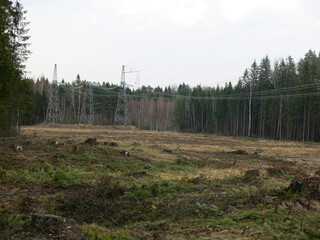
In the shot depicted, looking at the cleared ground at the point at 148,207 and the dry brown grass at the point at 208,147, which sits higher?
the cleared ground at the point at 148,207

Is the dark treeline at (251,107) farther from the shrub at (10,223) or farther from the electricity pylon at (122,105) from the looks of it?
the shrub at (10,223)

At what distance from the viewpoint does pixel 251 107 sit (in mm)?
70188

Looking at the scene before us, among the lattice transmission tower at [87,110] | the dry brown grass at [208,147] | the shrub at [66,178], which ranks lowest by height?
the dry brown grass at [208,147]

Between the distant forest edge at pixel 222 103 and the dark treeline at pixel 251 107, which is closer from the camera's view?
the distant forest edge at pixel 222 103

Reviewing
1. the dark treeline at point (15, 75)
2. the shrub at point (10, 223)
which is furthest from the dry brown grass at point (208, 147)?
the shrub at point (10, 223)

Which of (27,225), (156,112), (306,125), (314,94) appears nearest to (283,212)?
(27,225)

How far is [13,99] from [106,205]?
22009 mm

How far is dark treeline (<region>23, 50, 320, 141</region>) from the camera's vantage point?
175ft

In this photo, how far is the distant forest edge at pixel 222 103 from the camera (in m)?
26.0

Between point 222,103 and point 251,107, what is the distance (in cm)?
1207

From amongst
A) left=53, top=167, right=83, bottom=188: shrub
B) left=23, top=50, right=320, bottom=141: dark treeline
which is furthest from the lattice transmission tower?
left=53, top=167, right=83, bottom=188: shrub

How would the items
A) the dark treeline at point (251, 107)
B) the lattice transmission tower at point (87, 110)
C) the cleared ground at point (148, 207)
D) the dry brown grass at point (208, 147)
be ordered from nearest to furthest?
1. the cleared ground at point (148, 207)
2. the dry brown grass at point (208, 147)
3. the dark treeline at point (251, 107)
4. the lattice transmission tower at point (87, 110)

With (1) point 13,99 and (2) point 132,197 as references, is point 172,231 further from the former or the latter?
(1) point 13,99

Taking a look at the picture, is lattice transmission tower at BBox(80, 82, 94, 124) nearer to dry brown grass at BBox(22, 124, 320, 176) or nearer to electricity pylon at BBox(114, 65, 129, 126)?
electricity pylon at BBox(114, 65, 129, 126)
